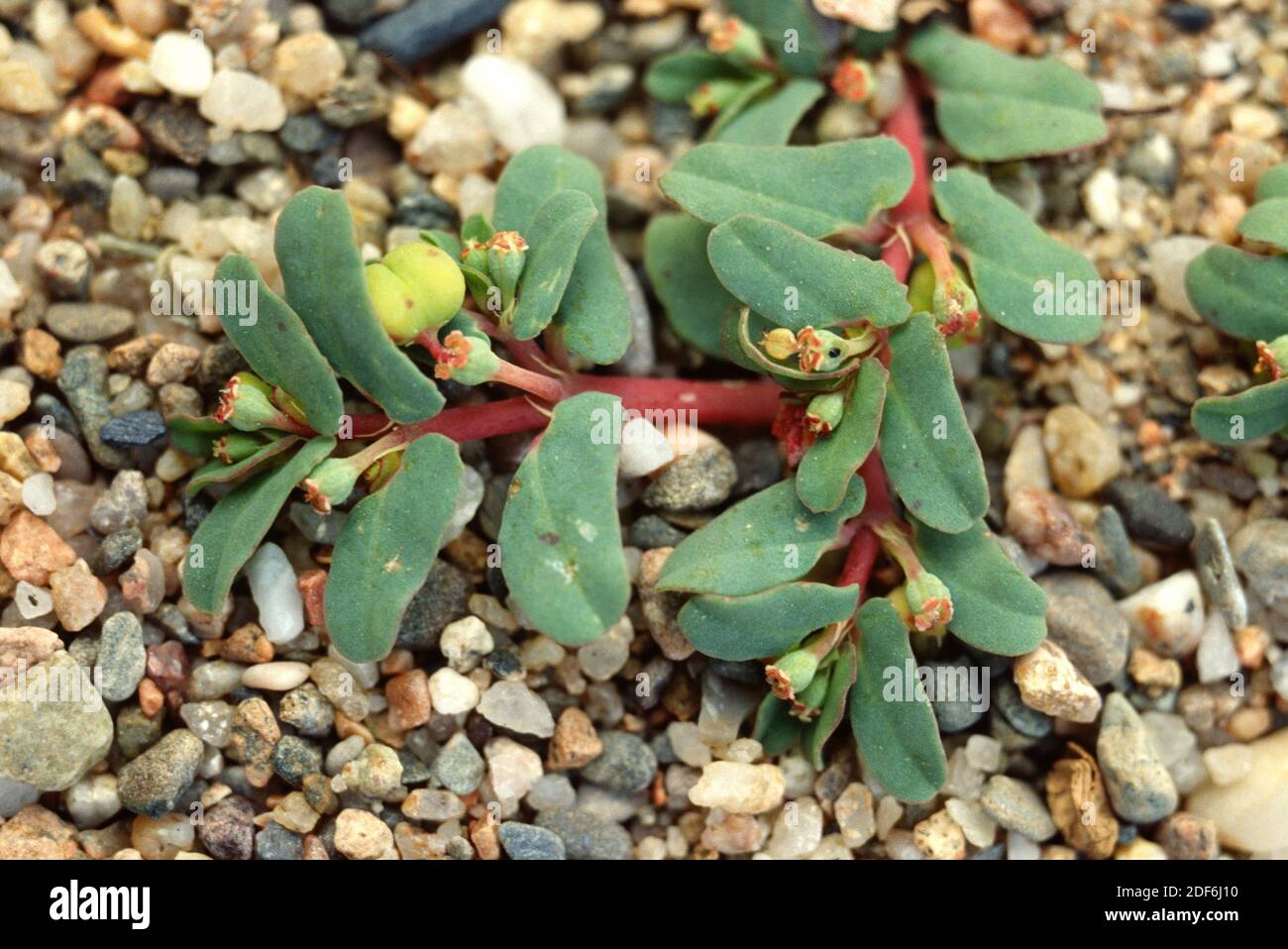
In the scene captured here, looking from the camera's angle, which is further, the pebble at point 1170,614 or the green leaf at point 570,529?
the pebble at point 1170,614

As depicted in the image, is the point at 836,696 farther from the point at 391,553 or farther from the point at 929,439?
the point at 391,553

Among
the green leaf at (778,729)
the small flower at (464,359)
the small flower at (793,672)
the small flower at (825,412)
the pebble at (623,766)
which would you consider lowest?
the pebble at (623,766)

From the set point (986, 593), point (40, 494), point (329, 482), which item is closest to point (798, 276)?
point (986, 593)

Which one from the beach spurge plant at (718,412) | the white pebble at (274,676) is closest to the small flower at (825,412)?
the beach spurge plant at (718,412)

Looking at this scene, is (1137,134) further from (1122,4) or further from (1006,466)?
(1006,466)

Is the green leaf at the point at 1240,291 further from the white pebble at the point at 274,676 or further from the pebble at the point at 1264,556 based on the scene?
the white pebble at the point at 274,676
